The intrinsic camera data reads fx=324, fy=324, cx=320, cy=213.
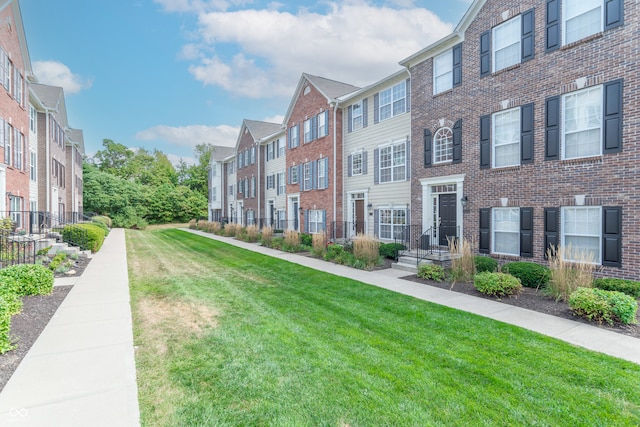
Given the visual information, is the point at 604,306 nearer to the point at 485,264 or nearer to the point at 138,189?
the point at 485,264

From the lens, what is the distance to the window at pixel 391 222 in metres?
14.4

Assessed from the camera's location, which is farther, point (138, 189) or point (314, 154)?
point (138, 189)

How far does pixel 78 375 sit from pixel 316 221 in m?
16.3

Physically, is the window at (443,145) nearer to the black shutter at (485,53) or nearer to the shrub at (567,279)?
the black shutter at (485,53)

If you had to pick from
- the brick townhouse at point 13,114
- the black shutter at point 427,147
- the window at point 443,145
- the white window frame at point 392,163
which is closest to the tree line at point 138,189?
the brick townhouse at point 13,114

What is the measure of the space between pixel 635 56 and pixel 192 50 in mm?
21492

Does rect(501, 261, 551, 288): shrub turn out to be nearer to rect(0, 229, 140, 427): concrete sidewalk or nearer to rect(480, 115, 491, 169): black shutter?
rect(480, 115, 491, 169): black shutter

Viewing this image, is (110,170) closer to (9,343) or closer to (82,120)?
(82,120)

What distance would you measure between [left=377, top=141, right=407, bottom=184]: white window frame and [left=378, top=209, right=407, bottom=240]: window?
145 centimetres

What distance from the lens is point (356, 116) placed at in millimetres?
17203

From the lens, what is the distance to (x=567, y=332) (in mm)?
5555

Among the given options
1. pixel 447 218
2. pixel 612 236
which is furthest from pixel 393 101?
pixel 612 236

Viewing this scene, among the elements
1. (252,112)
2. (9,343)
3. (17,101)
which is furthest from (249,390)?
(252,112)

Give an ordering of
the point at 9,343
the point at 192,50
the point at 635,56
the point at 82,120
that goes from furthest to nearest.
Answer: the point at 82,120
the point at 192,50
the point at 635,56
the point at 9,343
